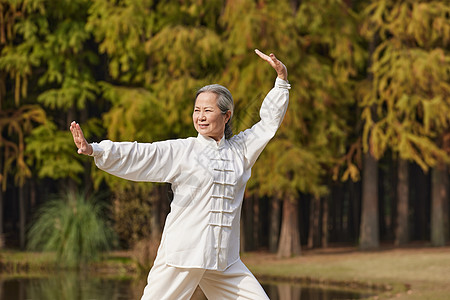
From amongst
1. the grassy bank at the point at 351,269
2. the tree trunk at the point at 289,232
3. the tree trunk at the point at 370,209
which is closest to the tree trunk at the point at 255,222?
the grassy bank at the point at 351,269

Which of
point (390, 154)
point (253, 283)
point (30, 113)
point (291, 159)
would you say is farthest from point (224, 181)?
point (390, 154)

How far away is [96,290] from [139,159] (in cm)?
892

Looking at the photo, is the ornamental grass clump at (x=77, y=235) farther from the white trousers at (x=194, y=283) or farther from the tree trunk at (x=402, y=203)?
the white trousers at (x=194, y=283)

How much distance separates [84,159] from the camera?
65.1 ft

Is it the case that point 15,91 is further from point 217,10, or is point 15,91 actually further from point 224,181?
point 224,181

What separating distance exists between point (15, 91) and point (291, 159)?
7725mm

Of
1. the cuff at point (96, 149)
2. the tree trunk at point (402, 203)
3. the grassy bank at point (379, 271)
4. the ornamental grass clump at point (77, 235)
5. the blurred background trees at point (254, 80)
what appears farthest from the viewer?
the tree trunk at point (402, 203)

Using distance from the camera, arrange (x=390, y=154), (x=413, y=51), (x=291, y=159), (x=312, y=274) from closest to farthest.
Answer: (x=312, y=274) → (x=291, y=159) → (x=413, y=51) → (x=390, y=154)

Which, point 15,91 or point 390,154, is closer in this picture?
point 15,91

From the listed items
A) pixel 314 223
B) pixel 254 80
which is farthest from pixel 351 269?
pixel 314 223

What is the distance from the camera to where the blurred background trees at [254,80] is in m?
18.1

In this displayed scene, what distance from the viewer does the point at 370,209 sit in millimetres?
20344

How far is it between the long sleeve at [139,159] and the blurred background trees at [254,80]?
12766mm

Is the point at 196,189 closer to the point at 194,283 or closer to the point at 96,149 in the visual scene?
the point at 194,283
